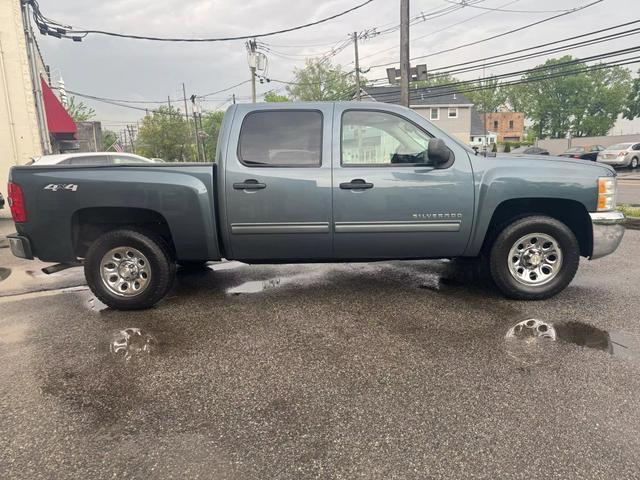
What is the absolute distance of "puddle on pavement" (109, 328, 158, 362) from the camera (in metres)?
3.31

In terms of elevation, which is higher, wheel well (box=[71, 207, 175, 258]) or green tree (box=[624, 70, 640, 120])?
green tree (box=[624, 70, 640, 120])

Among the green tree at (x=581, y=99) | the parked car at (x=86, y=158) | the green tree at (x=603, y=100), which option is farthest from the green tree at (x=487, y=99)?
the parked car at (x=86, y=158)

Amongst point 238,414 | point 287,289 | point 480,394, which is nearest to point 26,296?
point 287,289

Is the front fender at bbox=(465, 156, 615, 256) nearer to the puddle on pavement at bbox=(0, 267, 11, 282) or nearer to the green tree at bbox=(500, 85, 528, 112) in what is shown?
the puddle on pavement at bbox=(0, 267, 11, 282)

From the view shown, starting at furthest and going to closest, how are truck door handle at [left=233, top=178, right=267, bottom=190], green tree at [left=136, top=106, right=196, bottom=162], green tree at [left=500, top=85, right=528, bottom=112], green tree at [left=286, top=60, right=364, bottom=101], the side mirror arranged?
green tree at [left=500, top=85, right=528, bottom=112] → green tree at [left=286, top=60, right=364, bottom=101] → green tree at [left=136, top=106, right=196, bottom=162] → truck door handle at [left=233, top=178, right=267, bottom=190] → the side mirror

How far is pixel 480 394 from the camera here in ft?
8.71

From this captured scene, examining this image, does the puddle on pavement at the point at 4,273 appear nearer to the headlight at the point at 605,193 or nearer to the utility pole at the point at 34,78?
the headlight at the point at 605,193

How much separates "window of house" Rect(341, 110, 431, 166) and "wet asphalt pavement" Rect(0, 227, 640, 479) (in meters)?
1.42

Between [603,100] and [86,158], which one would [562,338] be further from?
[603,100]

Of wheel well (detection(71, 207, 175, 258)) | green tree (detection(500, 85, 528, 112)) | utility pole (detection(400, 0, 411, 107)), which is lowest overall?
wheel well (detection(71, 207, 175, 258))

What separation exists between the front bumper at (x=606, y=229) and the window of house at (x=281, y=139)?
2660mm

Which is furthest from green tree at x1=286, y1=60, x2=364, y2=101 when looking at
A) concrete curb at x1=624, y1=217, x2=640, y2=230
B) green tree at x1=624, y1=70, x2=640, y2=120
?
concrete curb at x1=624, y1=217, x2=640, y2=230

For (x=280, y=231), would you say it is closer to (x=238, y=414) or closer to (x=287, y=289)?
(x=287, y=289)

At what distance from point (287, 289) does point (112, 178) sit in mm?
2099
